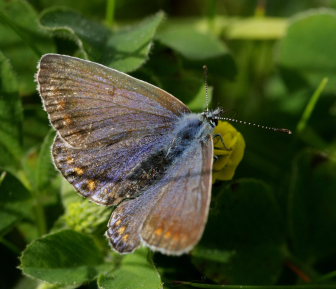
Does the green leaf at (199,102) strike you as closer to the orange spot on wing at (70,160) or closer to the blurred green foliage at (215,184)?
the blurred green foliage at (215,184)

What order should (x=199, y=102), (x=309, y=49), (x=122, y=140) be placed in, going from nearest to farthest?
(x=122, y=140) → (x=199, y=102) → (x=309, y=49)

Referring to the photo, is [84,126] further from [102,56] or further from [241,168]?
[241,168]

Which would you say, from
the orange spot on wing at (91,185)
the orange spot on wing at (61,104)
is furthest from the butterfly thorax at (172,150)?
the orange spot on wing at (61,104)

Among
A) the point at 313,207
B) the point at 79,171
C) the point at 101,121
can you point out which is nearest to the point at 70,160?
the point at 79,171

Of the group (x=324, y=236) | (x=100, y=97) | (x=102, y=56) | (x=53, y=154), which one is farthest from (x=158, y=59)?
(x=324, y=236)

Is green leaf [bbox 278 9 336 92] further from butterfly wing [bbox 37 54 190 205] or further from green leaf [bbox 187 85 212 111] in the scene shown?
butterfly wing [bbox 37 54 190 205]

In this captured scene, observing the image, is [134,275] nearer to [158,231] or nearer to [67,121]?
[158,231]

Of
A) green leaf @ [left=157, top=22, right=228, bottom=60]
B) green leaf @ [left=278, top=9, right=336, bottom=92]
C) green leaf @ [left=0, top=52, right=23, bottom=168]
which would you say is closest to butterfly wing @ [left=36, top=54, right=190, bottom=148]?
green leaf @ [left=0, top=52, right=23, bottom=168]
